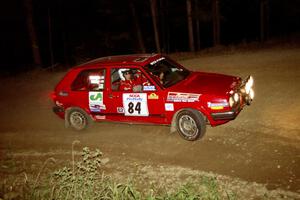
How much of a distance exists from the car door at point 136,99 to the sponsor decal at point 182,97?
192mm

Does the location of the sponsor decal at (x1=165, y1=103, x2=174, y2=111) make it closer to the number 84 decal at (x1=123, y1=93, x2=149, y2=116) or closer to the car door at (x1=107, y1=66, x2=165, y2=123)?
the car door at (x1=107, y1=66, x2=165, y2=123)

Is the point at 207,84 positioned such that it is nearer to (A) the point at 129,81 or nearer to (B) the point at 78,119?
(A) the point at 129,81

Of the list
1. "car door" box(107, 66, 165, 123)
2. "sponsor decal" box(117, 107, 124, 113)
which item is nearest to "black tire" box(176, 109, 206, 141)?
"car door" box(107, 66, 165, 123)

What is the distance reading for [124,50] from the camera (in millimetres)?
35562

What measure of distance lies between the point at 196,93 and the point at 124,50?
28.4m

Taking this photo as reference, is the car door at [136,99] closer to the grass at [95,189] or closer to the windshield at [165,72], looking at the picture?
the windshield at [165,72]

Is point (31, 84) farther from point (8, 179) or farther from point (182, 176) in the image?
point (182, 176)

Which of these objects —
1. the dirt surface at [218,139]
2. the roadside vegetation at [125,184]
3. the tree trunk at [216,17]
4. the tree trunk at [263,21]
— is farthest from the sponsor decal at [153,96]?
the tree trunk at [263,21]

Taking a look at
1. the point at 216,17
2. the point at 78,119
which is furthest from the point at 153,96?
the point at 216,17

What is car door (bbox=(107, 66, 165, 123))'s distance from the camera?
814cm

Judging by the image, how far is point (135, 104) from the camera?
27.6 ft

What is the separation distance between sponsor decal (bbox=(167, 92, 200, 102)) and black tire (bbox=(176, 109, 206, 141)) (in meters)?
0.23

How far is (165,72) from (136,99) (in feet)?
3.15

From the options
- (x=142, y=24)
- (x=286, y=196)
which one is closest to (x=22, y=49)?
(x=142, y=24)
